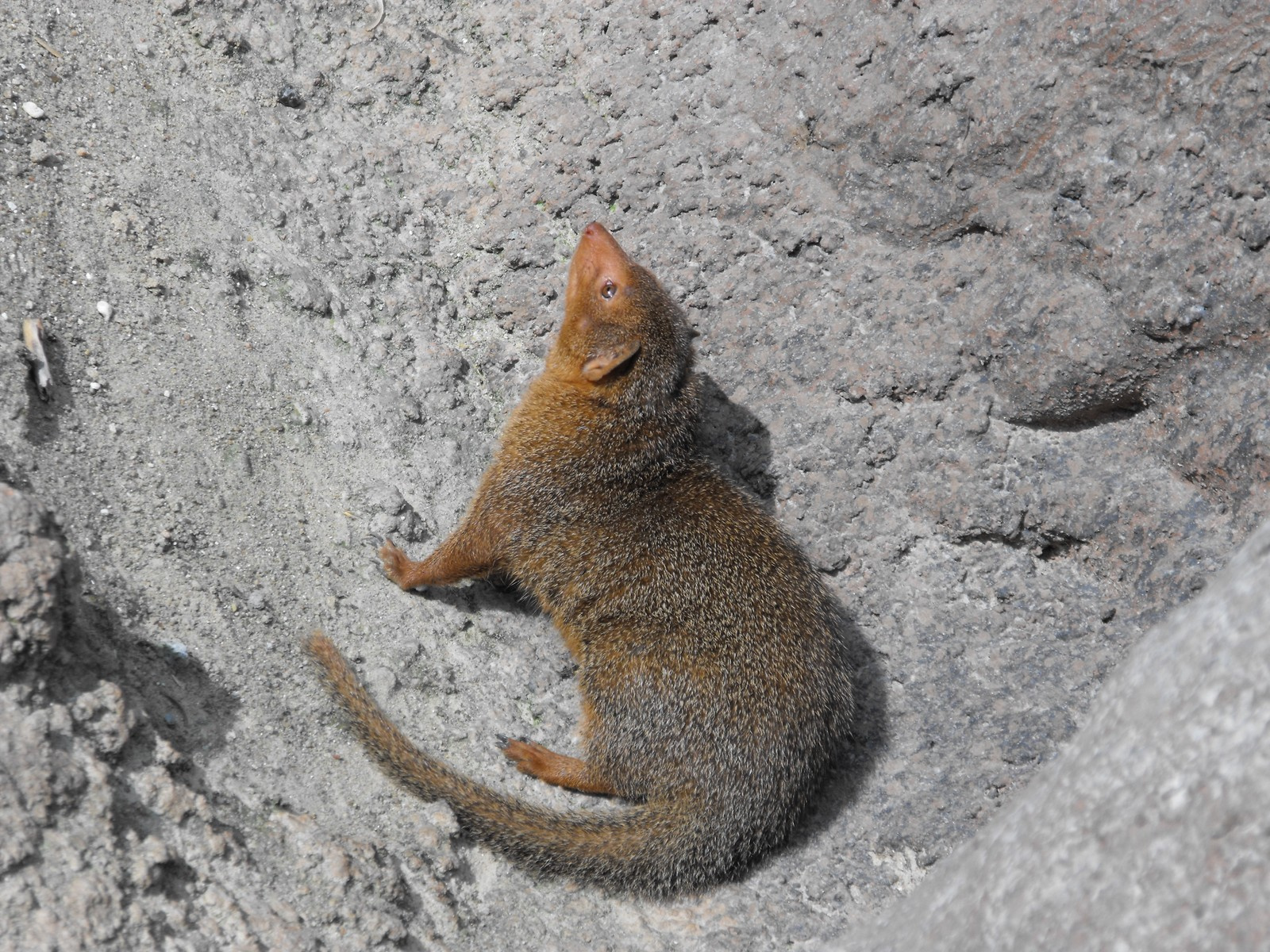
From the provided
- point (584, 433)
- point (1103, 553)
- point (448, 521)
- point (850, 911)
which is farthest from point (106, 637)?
point (1103, 553)

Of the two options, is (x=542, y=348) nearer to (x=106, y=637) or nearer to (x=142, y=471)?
(x=142, y=471)

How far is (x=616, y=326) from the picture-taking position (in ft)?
10.7

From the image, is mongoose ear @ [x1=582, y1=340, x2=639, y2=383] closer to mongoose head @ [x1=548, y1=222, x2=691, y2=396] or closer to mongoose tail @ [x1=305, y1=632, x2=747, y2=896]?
mongoose head @ [x1=548, y1=222, x2=691, y2=396]

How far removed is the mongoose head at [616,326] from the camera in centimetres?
322

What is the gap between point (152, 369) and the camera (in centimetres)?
304

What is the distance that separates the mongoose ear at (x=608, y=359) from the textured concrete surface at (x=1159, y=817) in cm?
183

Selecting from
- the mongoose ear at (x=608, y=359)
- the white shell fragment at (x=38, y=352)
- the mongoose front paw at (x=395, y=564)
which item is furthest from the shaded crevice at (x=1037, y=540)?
the white shell fragment at (x=38, y=352)

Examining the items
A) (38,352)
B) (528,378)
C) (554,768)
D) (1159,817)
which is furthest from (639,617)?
(38,352)

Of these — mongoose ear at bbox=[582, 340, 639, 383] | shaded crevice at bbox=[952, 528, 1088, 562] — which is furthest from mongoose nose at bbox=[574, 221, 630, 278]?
shaded crevice at bbox=[952, 528, 1088, 562]

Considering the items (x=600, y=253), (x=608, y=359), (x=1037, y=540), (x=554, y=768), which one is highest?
(x=600, y=253)

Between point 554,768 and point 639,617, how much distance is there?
1.73ft

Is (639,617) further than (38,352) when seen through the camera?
Yes

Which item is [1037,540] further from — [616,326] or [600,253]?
[600,253]

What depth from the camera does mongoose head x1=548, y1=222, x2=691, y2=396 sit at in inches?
127
